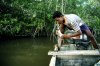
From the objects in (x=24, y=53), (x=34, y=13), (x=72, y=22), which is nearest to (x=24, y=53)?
(x=24, y=53)

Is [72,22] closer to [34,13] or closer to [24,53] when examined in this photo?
[24,53]

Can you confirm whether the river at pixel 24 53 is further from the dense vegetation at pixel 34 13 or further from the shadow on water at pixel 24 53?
the dense vegetation at pixel 34 13

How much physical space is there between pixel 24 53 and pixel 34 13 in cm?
663

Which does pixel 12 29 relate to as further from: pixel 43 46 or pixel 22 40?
pixel 43 46

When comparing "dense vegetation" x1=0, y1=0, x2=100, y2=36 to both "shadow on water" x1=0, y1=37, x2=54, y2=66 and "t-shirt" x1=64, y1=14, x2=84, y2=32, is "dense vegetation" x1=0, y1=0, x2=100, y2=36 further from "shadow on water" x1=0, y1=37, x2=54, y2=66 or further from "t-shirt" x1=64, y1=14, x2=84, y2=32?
"t-shirt" x1=64, y1=14, x2=84, y2=32

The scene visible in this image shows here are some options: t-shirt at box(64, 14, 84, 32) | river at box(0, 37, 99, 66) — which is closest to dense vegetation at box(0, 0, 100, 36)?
river at box(0, 37, 99, 66)

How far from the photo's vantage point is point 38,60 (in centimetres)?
1447

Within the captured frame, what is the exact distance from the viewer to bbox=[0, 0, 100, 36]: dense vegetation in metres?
22.0

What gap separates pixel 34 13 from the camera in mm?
22641

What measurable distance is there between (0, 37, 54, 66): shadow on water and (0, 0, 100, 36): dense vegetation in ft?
3.69

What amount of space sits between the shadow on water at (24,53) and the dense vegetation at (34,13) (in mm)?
1126

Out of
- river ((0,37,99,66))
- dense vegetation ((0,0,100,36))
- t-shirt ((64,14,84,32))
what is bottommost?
river ((0,37,99,66))

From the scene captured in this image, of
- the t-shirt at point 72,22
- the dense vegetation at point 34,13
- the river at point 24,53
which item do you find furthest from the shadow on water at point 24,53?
the t-shirt at point 72,22

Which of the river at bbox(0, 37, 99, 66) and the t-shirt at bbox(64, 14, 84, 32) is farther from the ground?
the t-shirt at bbox(64, 14, 84, 32)
